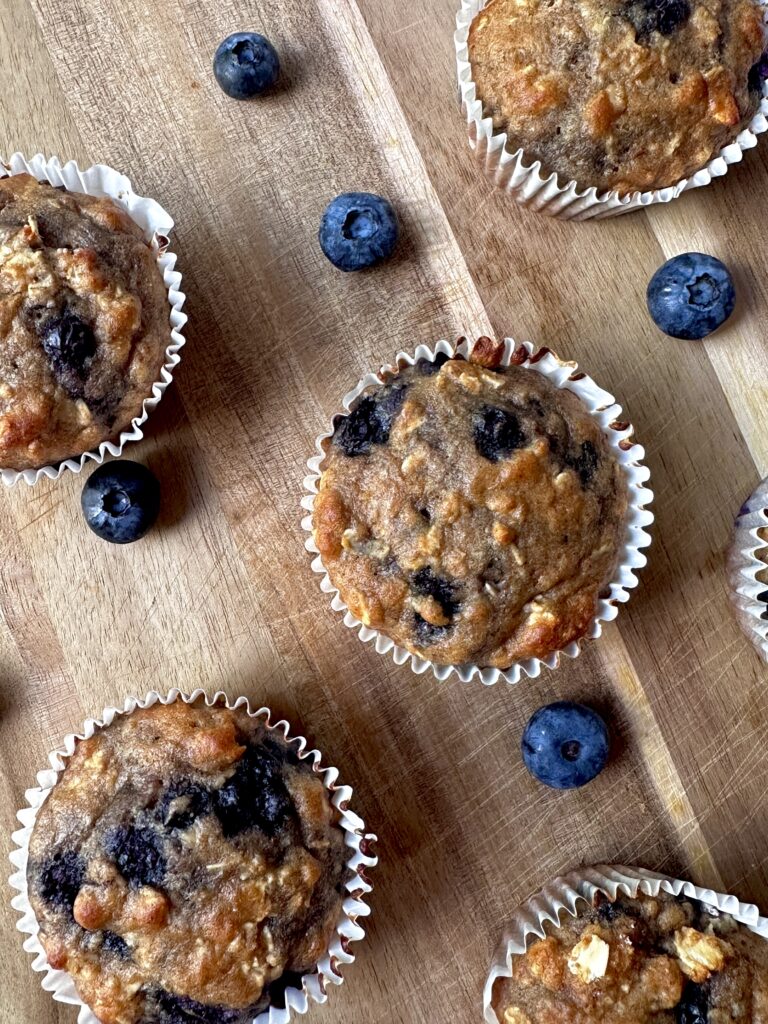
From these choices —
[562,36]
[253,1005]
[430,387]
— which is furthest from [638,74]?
[253,1005]

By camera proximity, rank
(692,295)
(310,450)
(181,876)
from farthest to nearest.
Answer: (310,450)
(692,295)
(181,876)

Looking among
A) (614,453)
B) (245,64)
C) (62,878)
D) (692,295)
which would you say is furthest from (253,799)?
(245,64)

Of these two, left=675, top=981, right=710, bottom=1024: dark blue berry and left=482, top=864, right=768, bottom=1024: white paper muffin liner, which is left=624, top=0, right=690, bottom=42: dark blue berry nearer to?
left=482, top=864, right=768, bottom=1024: white paper muffin liner

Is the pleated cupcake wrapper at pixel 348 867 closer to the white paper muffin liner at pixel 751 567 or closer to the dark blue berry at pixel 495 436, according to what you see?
the dark blue berry at pixel 495 436

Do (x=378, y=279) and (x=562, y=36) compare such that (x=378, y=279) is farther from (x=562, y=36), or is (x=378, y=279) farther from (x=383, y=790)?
(x=383, y=790)

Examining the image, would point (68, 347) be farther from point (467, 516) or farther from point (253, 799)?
point (253, 799)

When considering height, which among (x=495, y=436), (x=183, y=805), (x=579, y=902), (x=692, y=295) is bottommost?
(x=579, y=902)

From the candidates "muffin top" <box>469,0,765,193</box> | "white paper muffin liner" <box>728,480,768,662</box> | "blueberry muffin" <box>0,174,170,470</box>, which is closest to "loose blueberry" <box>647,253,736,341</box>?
"muffin top" <box>469,0,765,193</box>
